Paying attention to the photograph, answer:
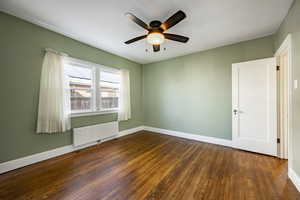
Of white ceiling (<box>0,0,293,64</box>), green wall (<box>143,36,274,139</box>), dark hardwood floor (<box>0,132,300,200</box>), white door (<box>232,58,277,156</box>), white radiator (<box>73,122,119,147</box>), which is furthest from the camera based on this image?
green wall (<box>143,36,274,139</box>)

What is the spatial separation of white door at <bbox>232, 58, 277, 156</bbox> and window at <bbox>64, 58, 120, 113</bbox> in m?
3.43

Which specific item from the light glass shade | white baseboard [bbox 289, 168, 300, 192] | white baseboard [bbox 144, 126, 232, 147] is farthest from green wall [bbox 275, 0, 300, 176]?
the light glass shade

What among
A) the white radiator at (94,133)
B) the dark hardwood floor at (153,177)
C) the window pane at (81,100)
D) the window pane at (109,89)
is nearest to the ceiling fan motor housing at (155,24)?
the window pane at (109,89)

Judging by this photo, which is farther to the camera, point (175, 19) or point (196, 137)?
point (196, 137)

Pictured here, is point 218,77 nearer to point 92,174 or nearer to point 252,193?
point 252,193

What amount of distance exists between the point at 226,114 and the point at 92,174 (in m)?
3.37

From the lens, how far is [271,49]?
279cm

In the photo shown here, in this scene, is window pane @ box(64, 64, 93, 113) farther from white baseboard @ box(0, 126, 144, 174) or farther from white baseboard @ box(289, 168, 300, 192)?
white baseboard @ box(289, 168, 300, 192)

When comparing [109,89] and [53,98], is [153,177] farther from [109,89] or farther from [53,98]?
[109,89]

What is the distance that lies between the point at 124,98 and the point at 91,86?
1.12m

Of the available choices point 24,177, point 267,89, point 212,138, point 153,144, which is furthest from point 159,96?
point 24,177

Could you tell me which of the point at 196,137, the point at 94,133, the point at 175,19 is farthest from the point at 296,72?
the point at 94,133

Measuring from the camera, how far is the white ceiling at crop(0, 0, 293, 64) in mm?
1900

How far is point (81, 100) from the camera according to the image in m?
3.22
